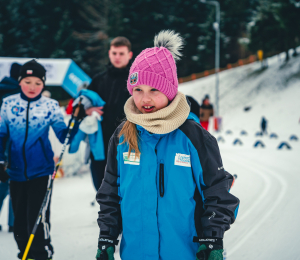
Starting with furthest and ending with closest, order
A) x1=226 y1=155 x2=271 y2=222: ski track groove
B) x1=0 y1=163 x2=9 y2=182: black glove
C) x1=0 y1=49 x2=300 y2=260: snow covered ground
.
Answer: x1=226 y1=155 x2=271 y2=222: ski track groove
x1=0 y1=49 x2=300 y2=260: snow covered ground
x1=0 y1=163 x2=9 y2=182: black glove

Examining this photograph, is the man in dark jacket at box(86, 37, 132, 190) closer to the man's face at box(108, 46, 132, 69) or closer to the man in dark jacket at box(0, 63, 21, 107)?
the man's face at box(108, 46, 132, 69)

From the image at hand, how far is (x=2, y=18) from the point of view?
3462cm

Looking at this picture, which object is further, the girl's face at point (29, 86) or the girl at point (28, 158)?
the girl's face at point (29, 86)

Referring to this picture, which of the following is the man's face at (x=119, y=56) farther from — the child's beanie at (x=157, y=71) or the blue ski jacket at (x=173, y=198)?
the blue ski jacket at (x=173, y=198)

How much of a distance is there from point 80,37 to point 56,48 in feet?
17.4

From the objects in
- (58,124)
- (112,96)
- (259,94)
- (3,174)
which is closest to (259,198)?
(112,96)

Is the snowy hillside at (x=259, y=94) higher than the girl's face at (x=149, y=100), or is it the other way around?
the snowy hillside at (x=259, y=94)

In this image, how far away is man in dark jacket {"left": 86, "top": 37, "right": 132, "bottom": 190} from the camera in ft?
11.9

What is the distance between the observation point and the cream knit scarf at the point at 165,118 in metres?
1.73

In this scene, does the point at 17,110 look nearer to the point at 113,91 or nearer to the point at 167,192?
the point at 113,91

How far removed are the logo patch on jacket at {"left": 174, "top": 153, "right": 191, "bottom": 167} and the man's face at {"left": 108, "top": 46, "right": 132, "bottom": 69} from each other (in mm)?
2179

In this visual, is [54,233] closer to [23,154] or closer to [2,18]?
[23,154]

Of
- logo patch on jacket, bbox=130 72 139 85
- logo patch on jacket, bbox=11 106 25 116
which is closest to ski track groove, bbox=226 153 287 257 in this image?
logo patch on jacket, bbox=130 72 139 85

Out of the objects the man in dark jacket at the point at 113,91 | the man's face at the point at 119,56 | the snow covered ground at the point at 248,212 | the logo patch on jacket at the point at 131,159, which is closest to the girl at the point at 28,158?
the snow covered ground at the point at 248,212
